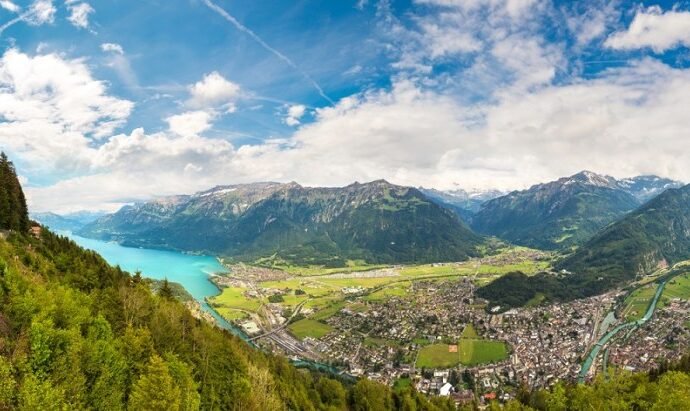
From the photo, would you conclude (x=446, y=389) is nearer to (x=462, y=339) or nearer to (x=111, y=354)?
(x=462, y=339)

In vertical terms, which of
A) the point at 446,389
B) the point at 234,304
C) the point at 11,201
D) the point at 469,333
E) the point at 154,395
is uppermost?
the point at 11,201

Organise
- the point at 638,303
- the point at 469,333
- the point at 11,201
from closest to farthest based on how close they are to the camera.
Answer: the point at 11,201
the point at 469,333
the point at 638,303

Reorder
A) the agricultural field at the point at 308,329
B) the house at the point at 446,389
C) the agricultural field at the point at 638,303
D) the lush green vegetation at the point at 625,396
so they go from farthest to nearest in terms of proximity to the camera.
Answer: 1. the agricultural field at the point at 638,303
2. the agricultural field at the point at 308,329
3. the house at the point at 446,389
4. the lush green vegetation at the point at 625,396

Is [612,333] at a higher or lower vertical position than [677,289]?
lower

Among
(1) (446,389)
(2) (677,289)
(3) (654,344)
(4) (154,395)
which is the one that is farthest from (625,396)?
(2) (677,289)

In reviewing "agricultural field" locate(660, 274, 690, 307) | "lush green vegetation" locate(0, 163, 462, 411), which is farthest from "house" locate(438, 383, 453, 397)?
"agricultural field" locate(660, 274, 690, 307)

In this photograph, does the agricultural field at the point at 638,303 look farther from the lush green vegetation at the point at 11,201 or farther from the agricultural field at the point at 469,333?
the lush green vegetation at the point at 11,201

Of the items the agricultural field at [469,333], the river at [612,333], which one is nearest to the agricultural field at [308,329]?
the agricultural field at [469,333]

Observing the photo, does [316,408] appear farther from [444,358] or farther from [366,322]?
[366,322]

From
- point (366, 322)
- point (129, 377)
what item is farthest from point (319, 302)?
point (129, 377)
